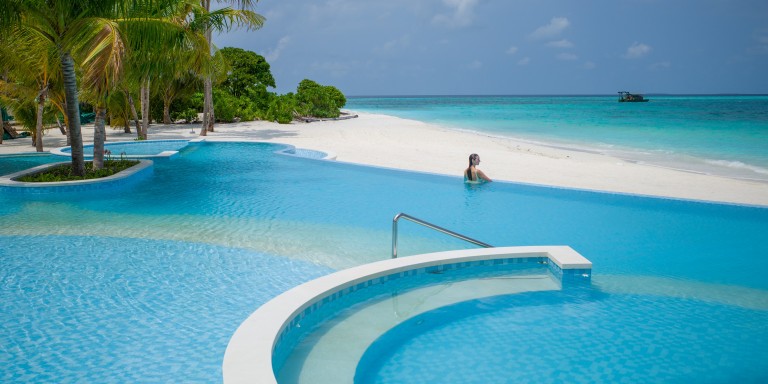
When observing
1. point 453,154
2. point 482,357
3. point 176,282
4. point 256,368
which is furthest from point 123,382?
point 453,154

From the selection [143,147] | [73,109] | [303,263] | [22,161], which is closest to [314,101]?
[143,147]

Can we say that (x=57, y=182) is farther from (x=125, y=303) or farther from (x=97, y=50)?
(x=125, y=303)

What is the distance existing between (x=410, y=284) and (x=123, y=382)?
2.92m

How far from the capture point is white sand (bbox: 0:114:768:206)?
13016mm

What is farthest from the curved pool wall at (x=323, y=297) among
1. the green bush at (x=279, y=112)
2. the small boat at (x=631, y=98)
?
the small boat at (x=631, y=98)

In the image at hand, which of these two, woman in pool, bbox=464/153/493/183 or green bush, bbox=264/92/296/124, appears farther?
green bush, bbox=264/92/296/124

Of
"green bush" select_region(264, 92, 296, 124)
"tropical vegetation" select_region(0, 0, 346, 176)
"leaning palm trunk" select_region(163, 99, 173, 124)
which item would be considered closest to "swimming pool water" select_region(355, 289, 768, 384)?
"tropical vegetation" select_region(0, 0, 346, 176)

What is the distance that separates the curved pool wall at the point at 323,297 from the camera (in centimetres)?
371

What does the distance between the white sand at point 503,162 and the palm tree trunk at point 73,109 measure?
6.73 m

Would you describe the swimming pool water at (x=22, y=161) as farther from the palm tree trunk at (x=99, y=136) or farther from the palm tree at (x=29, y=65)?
the palm tree trunk at (x=99, y=136)

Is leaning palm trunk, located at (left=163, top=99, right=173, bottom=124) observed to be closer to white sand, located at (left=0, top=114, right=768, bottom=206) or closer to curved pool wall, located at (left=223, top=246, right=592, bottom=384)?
white sand, located at (left=0, top=114, right=768, bottom=206)

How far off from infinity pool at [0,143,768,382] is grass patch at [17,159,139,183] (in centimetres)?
93

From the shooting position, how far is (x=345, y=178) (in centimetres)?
1338

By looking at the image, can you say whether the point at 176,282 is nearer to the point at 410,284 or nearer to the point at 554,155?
the point at 410,284
